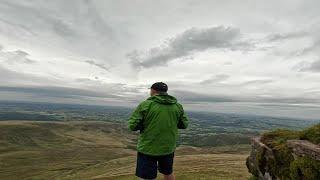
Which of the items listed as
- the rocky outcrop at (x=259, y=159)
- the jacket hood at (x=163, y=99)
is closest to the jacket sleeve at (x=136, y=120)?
the jacket hood at (x=163, y=99)

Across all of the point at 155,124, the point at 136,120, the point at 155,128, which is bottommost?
the point at 155,128

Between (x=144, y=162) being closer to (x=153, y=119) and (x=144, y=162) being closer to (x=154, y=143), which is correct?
(x=154, y=143)

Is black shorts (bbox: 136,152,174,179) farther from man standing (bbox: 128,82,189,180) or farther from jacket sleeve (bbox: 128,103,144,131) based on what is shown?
jacket sleeve (bbox: 128,103,144,131)

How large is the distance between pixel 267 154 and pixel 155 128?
21.9 ft

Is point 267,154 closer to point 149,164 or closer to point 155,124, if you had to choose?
point 149,164

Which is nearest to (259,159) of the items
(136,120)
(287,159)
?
(287,159)

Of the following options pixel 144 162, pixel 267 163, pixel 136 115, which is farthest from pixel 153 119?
pixel 267 163

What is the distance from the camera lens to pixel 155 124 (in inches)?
443

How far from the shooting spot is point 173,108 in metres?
11.6

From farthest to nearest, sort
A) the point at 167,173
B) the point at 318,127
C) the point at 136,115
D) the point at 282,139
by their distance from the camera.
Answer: the point at 282,139, the point at 318,127, the point at 167,173, the point at 136,115

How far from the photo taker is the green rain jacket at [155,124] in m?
11.2

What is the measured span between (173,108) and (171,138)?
38.6 inches

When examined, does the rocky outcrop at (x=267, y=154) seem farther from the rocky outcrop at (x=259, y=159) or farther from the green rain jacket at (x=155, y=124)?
the green rain jacket at (x=155, y=124)

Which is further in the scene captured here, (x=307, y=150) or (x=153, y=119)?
(x=307, y=150)
